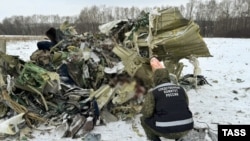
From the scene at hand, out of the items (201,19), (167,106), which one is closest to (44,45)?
(167,106)

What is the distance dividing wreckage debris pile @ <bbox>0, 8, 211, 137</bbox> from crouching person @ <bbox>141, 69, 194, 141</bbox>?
89.1 inches

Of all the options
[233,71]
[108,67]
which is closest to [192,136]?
[108,67]

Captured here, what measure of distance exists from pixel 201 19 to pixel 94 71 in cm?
6158

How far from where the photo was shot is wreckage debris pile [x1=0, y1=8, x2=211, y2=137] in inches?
279

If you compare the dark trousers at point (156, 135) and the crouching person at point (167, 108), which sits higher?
the crouching person at point (167, 108)

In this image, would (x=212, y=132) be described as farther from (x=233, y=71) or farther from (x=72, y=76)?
(x=233, y=71)

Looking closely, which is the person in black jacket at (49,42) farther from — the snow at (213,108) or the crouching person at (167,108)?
the crouching person at (167,108)

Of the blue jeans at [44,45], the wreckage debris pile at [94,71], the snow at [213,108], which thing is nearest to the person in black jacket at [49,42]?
the blue jeans at [44,45]

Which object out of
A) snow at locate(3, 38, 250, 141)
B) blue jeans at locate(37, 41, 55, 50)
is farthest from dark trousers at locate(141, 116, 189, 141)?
blue jeans at locate(37, 41, 55, 50)

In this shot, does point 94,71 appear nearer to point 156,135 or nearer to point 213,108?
point 213,108

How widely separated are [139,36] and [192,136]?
3332 mm

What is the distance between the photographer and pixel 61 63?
832cm

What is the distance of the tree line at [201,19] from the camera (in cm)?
4997

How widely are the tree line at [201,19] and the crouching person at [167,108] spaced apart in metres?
40.3
